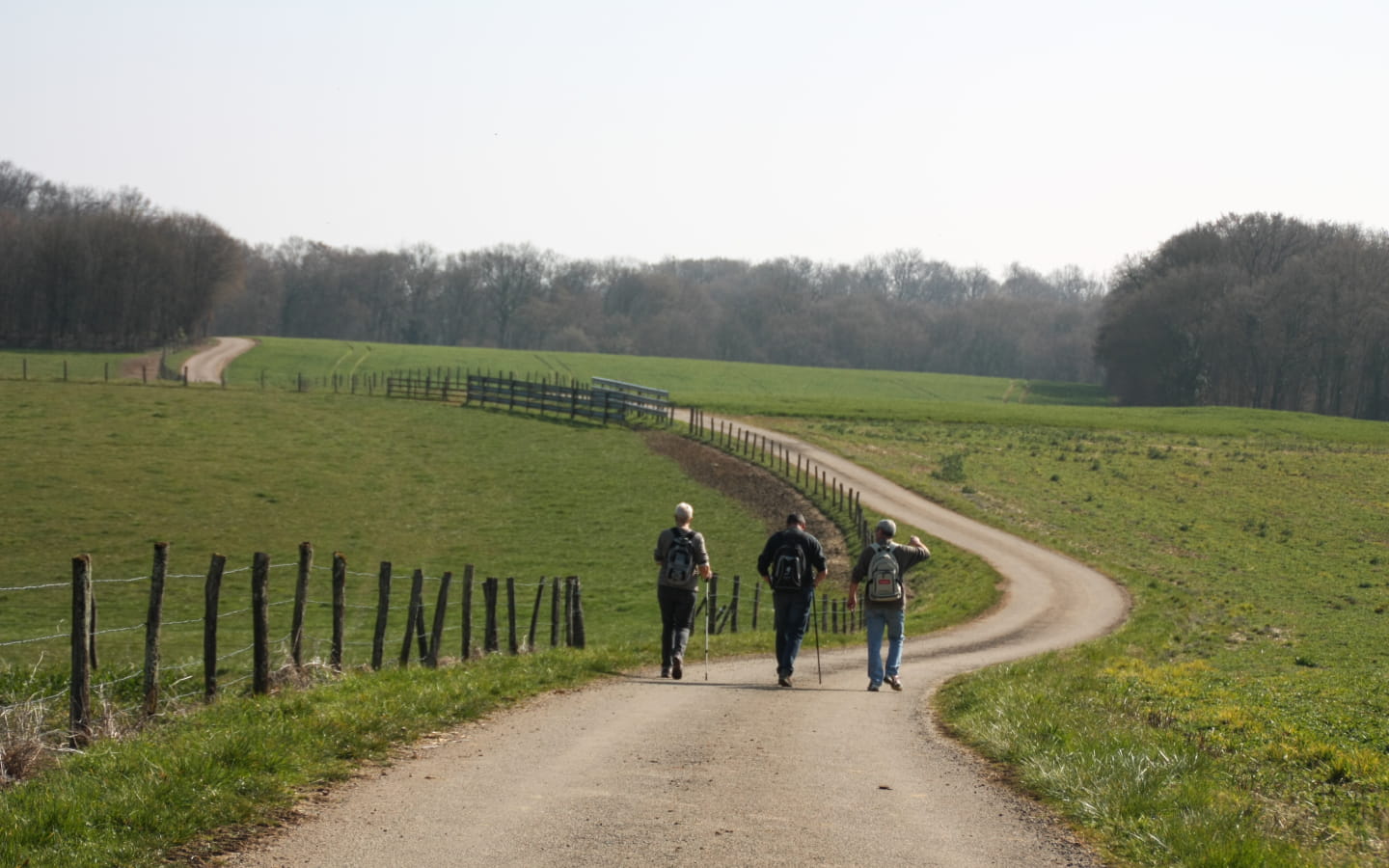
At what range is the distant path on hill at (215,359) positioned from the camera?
92000mm

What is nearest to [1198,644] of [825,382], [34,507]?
[34,507]

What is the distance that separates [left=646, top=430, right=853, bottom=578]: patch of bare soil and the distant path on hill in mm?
39173

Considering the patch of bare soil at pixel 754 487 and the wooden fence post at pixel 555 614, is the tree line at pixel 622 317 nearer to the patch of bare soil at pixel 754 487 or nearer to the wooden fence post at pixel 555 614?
the patch of bare soil at pixel 754 487

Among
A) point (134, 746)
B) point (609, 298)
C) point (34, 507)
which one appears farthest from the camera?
point (609, 298)

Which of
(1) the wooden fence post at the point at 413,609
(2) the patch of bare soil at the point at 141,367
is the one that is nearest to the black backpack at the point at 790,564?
(1) the wooden fence post at the point at 413,609

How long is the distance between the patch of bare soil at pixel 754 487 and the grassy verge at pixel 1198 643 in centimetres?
570

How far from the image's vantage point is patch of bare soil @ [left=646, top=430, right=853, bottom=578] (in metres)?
43.1

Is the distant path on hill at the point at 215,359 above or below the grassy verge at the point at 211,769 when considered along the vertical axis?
above

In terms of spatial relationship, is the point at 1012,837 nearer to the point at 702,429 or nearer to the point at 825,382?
the point at 702,429

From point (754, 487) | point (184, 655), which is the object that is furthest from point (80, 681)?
point (754, 487)

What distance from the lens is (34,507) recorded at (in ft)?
128

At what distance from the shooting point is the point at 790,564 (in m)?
16.5

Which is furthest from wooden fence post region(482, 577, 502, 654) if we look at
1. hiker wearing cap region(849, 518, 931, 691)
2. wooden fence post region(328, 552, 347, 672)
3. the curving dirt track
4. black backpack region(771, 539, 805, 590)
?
hiker wearing cap region(849, 518, 931, 691)

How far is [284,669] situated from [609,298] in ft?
560
